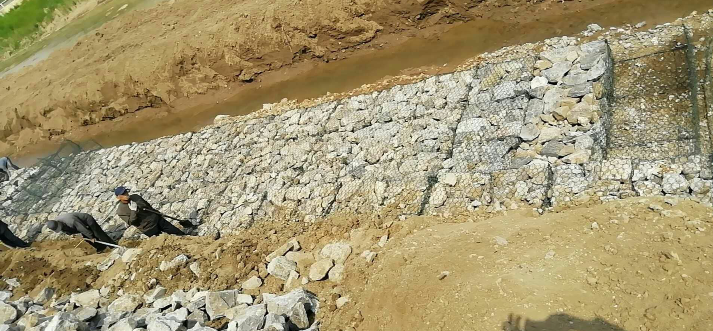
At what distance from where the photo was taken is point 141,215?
7914 millimetres

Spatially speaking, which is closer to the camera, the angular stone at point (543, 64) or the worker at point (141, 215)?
the worker at point (141, 215)

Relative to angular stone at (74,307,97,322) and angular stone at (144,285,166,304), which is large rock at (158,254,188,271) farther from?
angular stone at (74,307,97,322)

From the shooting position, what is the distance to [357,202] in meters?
7.46

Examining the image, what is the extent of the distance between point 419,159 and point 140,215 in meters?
4.89

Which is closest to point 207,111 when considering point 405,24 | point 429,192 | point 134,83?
point 134,83

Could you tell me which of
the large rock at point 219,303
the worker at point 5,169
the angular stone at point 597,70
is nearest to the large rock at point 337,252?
the large rock at point 219,303

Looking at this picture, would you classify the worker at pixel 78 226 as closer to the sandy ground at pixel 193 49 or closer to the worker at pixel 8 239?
the worker at pixel 8 239

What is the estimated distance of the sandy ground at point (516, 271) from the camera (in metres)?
4.37

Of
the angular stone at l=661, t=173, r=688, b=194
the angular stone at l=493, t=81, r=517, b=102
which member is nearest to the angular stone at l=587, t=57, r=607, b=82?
the angular stone at l=493, t=81, r=517, b=102

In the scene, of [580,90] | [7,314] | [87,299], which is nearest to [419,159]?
[580,90]

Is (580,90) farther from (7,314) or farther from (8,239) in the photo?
(8,239)

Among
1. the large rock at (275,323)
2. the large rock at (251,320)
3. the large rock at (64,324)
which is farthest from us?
the large rock at (64,324)

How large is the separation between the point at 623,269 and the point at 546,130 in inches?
119

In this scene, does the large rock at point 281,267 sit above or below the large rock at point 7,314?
below
